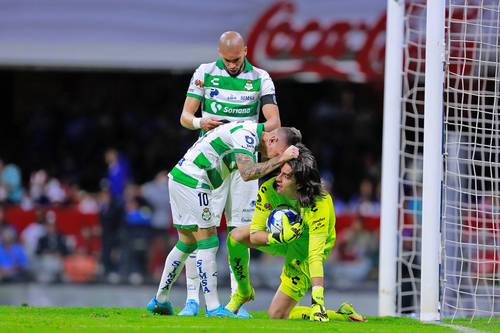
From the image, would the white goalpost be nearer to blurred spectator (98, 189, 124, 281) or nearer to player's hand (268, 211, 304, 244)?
player's hand (268, 211, 304, 244)

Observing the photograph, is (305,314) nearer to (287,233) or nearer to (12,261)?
(287,233)

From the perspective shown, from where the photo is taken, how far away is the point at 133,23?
24.3 metres

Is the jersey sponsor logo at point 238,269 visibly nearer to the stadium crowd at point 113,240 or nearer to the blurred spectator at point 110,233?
the stadium crowd at point 113,240

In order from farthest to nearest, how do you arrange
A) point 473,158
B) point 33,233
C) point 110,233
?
point 33,233 → point 110,233 → point 473,158

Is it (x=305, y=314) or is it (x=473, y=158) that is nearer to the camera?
(x=305, y=314)

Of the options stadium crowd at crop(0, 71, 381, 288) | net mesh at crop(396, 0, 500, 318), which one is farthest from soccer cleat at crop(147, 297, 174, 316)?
stadium crowd at crop(0, 71, 381, 288)

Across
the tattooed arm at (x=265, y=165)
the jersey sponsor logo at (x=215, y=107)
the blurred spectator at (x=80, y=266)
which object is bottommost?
the blurred spectator at (x=80, y=266)

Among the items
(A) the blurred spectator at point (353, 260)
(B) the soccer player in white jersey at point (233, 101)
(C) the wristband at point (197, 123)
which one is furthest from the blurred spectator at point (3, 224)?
(C) the wristband at point (197, 123)

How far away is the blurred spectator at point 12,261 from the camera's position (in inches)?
794

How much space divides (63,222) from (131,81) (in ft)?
21.8

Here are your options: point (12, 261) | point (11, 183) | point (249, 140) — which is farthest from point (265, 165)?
point (11, 183)

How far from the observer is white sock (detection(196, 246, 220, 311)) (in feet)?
33.4

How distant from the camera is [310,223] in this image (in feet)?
32.0

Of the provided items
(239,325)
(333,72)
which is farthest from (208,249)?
(333,72)
